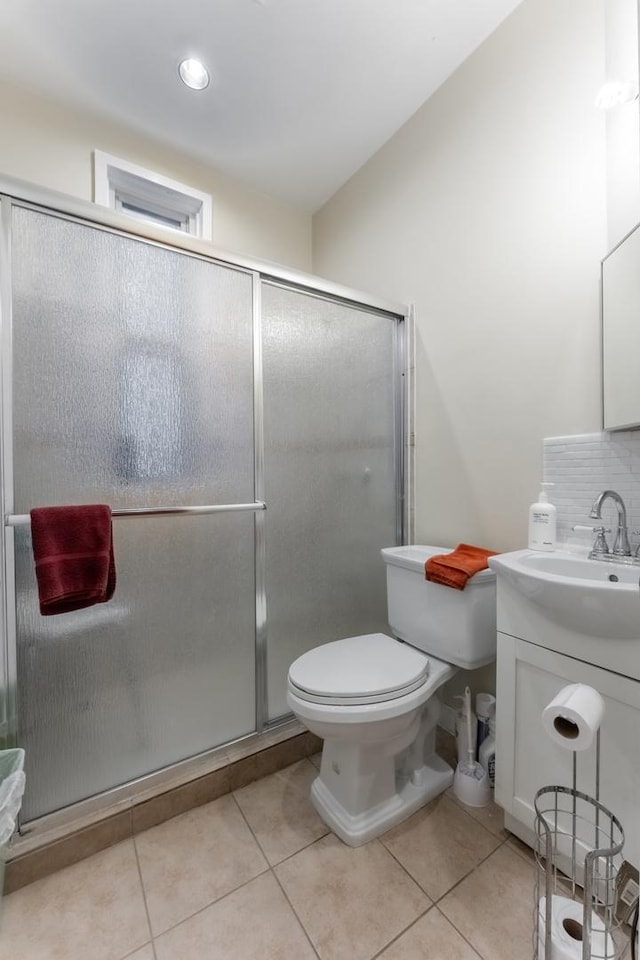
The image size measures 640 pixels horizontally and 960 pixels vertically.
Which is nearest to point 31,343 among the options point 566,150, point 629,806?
point 566,150

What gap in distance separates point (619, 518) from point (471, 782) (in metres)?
0.98

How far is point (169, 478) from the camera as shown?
4.36 feet

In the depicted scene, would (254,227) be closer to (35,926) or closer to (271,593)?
(271,593)

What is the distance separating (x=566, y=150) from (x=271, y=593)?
1786 millimetres

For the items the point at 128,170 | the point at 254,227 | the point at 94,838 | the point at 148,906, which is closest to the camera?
the point at 148,906

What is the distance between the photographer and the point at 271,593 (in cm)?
156

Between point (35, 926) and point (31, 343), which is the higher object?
point (31, 343)

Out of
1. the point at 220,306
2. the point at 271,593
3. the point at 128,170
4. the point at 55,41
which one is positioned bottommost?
the point at 271,593

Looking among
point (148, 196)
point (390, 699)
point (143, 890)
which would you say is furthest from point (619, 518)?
point (148, 196)

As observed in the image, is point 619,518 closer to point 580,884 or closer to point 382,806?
point 580,884

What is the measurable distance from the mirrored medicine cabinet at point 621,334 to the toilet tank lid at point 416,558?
1.88 feet

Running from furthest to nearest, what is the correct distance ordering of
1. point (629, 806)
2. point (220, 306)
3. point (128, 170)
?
point (128, 170) → point (220, 306) → point (629, 806)

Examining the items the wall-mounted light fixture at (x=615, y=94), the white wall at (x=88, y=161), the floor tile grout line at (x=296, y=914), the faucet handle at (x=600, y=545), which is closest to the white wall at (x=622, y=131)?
the wall-mounted light fixture at (x=615, y=94)

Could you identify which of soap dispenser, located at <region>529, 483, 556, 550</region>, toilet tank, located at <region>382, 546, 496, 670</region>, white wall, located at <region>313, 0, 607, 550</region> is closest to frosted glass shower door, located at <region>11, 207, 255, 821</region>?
toilet tank, located at <region>382, 546, 496, 670</region>
